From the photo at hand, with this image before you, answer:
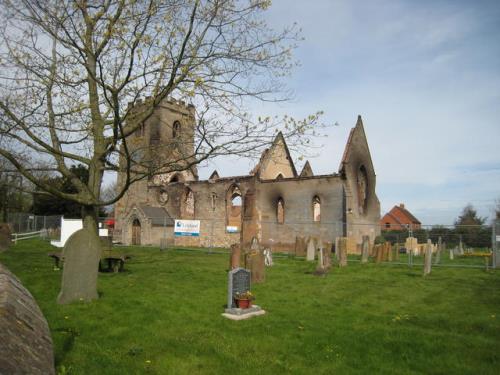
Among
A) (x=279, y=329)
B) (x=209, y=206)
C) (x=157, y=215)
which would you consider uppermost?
(x=209, y=206)

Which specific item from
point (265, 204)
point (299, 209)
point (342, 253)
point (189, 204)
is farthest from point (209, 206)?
point (342, 253)

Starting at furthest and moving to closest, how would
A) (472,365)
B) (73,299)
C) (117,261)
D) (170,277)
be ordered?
(117,261)
(170,277)
(73,299)
(472,365)

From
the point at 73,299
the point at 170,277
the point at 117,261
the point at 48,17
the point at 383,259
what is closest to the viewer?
the point at 73,299

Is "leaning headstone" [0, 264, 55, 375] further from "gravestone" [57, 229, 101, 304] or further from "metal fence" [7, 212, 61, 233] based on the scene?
"metal fence" [7, 212, 61, 233]

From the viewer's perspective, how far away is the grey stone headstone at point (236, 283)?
26.9 ft

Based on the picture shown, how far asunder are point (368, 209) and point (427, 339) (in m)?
22.9

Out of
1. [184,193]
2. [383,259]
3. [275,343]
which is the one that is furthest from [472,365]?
[184,193]

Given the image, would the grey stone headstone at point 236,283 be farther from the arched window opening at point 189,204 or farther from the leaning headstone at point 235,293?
the arched window opening at point 189,204

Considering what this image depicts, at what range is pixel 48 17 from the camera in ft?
32.5

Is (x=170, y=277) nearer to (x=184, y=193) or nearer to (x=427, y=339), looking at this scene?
(x=427, y=339)

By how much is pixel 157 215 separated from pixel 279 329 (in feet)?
93.8

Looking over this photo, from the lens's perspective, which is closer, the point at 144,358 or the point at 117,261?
the point at 144,358

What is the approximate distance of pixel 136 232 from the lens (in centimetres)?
3312

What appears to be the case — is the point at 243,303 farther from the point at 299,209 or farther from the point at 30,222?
the point at 30,222
